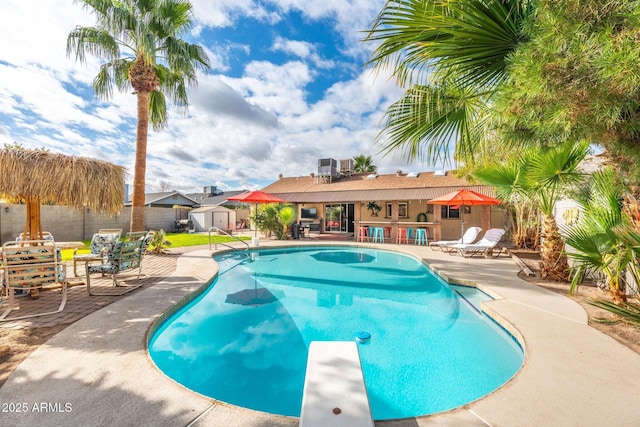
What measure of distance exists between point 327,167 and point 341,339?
22791 millimetres

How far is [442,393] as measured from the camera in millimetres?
3984

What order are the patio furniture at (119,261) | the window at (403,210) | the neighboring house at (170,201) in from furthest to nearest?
the neighboring house at (170,201) → the window at (403,210) → the patio furniture at (119,261)

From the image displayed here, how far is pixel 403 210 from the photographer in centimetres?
2292

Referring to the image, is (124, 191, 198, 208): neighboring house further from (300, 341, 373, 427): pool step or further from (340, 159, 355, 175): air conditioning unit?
(300, 341, 373, 427): pool step

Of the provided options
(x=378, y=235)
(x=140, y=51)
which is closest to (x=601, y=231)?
(x=140, y=51)

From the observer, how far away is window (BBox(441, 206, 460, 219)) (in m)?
20.8

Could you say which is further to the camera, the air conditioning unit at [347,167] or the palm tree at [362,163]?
the palm tree at [362,163]

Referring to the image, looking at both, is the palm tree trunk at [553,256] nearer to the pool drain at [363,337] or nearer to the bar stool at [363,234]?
the pool drain at [363,337]

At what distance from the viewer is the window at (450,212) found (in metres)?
20.8

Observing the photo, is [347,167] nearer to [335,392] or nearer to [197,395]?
[197,395]

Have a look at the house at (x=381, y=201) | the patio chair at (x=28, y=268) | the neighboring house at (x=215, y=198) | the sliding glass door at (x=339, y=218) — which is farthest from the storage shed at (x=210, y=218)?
the patio chair at (x=28, y=268)

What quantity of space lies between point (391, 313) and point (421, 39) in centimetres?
619

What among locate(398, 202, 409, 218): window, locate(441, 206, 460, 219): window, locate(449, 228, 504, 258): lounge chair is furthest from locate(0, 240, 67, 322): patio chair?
locate(441, 206, 460, 219): window

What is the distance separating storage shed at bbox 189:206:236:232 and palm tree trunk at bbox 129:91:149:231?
14.6 meters
